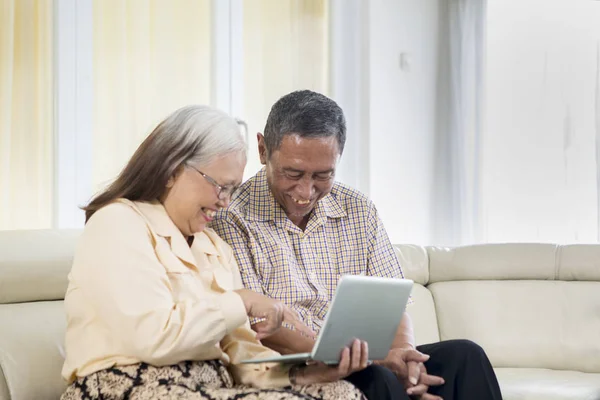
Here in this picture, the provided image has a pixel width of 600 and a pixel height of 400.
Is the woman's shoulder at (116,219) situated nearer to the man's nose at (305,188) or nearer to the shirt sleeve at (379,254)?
the man's nose at (305,188)

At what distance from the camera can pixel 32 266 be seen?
84.7 inches

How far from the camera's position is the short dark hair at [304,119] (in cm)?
212

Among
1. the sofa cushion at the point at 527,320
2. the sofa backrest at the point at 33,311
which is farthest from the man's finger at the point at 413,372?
the sofa cushion at the point at 527,320

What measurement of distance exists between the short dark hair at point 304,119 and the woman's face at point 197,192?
13.3 inches

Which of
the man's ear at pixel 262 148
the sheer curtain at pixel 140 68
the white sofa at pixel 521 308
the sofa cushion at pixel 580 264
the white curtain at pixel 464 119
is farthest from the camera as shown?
the white curtain at pixel 464 119

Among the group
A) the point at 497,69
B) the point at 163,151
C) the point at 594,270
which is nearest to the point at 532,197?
the point at 497,69

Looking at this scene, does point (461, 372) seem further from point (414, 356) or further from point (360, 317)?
point (360, 317)


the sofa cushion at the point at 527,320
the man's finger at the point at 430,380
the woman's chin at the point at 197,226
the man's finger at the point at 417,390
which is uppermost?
the woman's chin at the point at 197,226

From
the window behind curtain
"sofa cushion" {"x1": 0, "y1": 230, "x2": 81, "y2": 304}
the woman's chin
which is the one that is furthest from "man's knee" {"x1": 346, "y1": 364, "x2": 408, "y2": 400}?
the window behind curtain

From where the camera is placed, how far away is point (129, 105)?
392 cm

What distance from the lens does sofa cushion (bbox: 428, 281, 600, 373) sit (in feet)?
10.4

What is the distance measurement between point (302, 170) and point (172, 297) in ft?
1.93

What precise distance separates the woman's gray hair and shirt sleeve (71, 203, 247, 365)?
0.12 m

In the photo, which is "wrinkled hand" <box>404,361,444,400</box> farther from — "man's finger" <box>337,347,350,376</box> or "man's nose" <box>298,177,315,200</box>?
"man's nose" <box>298,177,315,200</box>
